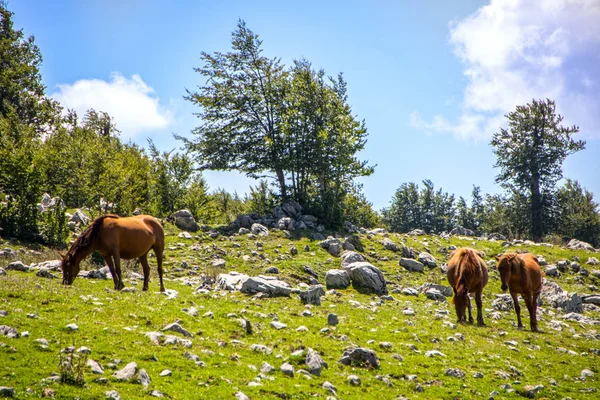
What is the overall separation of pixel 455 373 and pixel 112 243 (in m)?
12.8

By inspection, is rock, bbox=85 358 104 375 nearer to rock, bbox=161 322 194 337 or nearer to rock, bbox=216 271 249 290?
rock, bbox=161 322 194 337

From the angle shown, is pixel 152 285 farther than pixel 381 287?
No

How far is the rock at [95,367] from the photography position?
7.93 metres

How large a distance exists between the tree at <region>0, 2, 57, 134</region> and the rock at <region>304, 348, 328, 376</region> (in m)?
54.5

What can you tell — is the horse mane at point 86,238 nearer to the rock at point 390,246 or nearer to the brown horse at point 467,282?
the brown horse at point 467,282

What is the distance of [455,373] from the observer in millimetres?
11125

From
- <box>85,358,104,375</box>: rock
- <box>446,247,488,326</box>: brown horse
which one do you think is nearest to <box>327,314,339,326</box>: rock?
<box>446,247,488,326</box>: brown horse

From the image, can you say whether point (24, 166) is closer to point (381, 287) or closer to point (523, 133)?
point (381, 287)

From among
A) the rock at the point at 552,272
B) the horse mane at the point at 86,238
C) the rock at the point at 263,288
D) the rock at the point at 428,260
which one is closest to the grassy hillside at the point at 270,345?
the rock at the point at 263,288

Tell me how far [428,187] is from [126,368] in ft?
269

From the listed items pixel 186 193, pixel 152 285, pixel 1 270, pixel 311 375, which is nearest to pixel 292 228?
pixel 186 193

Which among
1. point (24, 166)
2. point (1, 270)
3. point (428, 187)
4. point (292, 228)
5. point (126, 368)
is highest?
point (428, 187)

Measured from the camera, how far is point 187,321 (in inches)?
489

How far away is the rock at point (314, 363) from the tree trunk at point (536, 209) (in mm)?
57692
